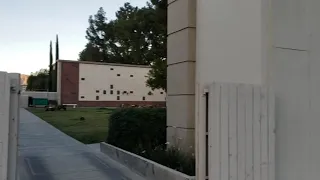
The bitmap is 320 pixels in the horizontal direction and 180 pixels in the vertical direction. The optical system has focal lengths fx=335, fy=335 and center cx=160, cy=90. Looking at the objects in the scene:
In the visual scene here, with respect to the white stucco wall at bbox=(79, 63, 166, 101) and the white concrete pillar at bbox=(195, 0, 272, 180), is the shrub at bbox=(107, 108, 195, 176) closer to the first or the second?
the white concrete pillar at bbox=(195, 0, 272, 180)

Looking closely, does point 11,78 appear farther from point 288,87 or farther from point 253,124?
point 288,87

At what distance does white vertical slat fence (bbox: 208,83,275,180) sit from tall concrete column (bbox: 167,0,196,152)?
243 cm

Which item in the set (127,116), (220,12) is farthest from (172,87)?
(220,12)

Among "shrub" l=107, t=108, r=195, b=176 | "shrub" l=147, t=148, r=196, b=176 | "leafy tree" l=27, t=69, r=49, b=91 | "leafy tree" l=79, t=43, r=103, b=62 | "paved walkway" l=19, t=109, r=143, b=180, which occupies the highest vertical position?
"leafy tree" l=79, t=43, r=103, b=62

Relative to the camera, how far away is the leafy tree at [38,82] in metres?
45.5

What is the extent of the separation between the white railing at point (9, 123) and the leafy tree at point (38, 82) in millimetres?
43730

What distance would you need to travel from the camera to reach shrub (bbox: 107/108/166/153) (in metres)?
7.36

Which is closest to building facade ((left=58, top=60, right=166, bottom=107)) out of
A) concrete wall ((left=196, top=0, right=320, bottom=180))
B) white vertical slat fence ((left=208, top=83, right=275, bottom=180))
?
concrete wall ((left=196, top=0, right=320, bottom=180))

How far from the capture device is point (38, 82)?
46.6 m

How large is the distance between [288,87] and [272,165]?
98 centimetres

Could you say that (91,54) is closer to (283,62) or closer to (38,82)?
(38,82)

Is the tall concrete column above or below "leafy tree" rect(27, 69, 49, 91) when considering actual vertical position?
below

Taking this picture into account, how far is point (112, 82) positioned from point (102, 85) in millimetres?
1167

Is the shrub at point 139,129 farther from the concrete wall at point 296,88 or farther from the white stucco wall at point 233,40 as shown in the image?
the concrete wall at point 296,88
